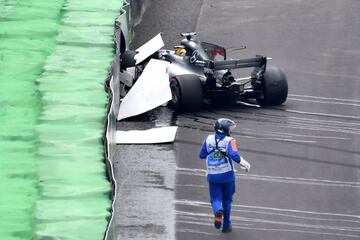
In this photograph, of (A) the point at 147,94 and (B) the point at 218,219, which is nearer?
(B) the point at 218,219

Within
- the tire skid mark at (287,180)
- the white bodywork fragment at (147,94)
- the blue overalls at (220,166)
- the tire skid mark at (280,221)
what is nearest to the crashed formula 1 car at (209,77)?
the white bodywork fragment at (147,94)

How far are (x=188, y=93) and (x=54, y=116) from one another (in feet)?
18.9

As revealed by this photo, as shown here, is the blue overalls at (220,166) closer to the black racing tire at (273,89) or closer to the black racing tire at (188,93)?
the black racing tire at (188,93)

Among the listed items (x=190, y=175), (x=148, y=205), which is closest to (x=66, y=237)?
(x=148, y=205)

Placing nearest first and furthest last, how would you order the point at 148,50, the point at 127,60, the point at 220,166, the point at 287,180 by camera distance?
the point at 220,166
the point at 287,180
the point at 127,60
the point at 148,50

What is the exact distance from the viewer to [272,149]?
18.9m

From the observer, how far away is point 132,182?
17047 mm

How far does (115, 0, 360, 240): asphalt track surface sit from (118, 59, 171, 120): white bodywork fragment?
221mm

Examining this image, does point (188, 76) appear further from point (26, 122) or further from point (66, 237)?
point (66, 237)

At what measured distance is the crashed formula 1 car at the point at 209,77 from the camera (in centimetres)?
2048

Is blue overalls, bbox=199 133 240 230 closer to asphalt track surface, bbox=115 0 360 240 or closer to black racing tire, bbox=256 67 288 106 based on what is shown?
asphalt track surface, bbox=115 0 360 240

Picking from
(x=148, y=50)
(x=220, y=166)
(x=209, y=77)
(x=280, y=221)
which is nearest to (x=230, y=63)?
(x=209, y=77)

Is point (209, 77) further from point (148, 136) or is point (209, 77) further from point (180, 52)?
point (148, 136)

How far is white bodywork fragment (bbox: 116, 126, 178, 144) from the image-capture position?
1905 cm
